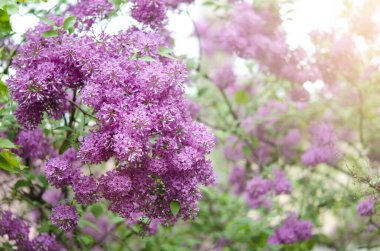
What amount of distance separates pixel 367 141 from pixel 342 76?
91cm

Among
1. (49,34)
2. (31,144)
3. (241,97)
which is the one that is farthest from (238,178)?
(49,34)

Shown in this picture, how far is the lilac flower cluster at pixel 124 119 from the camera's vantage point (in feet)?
7.84

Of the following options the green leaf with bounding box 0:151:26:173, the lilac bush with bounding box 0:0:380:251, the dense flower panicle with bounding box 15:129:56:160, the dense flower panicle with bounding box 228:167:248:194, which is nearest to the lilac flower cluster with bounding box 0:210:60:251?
the lilac bush with bounding box 0:0:380:251

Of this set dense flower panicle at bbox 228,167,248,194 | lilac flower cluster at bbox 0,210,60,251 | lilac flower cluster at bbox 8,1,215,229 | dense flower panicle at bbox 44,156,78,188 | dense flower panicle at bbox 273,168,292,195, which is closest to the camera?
lilac flower cluster at bbox 8,1,215,229

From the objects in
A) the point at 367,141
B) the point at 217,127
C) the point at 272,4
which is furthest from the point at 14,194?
the point at 367,141

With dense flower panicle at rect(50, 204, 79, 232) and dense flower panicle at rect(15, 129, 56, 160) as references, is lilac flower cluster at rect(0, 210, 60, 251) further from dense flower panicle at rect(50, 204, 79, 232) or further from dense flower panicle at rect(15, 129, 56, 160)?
dense flower panicle at rect(50, 204, 79, 232)

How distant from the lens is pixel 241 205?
5.39 metres

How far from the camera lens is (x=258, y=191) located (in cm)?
454

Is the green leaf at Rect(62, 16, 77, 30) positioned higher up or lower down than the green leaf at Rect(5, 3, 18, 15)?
lower down

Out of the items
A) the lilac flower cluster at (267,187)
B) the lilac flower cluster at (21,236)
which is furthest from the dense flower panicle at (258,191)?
the lilac flower cluster at (21,236)

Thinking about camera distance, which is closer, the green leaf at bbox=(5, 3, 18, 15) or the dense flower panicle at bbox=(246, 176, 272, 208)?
the green leaf at bbox=(5, 3, 18, 15)

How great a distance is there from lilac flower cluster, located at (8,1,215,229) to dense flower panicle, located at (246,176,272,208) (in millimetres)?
1977

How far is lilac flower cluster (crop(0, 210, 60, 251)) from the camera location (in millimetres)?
3350

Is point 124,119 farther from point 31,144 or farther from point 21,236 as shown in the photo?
point 21,236
